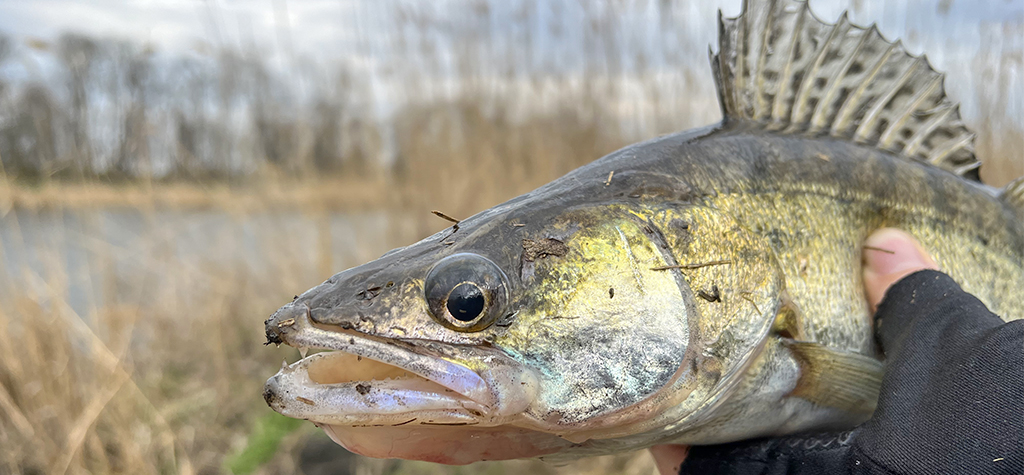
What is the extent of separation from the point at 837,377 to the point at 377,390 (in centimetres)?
117

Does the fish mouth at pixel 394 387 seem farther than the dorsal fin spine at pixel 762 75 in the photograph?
No

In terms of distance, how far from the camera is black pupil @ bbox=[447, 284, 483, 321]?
1099 millimetres

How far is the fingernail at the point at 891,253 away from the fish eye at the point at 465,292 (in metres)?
1.20

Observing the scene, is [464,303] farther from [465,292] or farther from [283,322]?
[283,322]

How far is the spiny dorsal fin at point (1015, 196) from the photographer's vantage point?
2.06 m

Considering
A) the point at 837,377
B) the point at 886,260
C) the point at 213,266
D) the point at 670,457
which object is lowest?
the point at 213,266

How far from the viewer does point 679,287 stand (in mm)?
1276

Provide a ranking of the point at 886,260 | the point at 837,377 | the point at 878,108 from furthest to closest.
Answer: the point at 878,108
the point at 886,260
the point at 837,377

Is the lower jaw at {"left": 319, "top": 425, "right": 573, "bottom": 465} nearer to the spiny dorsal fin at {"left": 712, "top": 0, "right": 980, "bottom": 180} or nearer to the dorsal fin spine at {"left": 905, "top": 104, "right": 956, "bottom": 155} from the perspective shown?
the spiny dorsal fin at {"left": 712, "top": 0, "right": 980, "bottom": 180}

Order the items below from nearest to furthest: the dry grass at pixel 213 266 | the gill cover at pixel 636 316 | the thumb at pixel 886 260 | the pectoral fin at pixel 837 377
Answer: the gill cover at pixel 636 316, the pectoral fin at pixel 837 377, the thumb at pixel 886 260, the dry grass at pixel 213 266

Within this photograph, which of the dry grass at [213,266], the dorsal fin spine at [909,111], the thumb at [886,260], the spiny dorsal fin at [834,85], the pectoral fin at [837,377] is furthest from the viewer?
the dry grass at [213,266]

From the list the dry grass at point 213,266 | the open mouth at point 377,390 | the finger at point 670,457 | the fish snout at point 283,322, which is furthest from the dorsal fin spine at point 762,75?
the dry grass at point 213,266

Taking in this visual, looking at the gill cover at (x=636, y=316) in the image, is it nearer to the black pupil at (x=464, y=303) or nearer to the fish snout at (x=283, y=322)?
the black pupil at (x=464, y=303)

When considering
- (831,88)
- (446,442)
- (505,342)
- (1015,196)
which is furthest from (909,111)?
(446,442)
